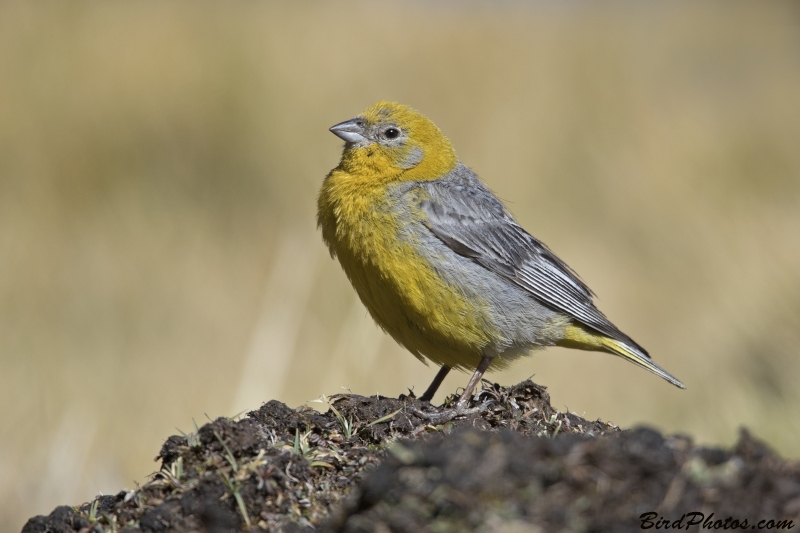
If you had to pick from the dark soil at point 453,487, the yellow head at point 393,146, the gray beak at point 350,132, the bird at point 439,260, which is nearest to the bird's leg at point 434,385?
the bird at point 439,260

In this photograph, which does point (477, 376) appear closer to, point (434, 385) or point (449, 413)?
point (434, 385)

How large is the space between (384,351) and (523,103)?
647cm

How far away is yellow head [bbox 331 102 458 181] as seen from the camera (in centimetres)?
652

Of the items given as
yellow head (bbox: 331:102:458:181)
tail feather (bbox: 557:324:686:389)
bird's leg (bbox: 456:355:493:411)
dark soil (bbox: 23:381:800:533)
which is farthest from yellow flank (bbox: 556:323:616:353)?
dark soil (bbox: 23:381:800:533)

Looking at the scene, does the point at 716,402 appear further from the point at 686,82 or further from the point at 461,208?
the point at 686,82

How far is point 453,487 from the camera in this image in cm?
249

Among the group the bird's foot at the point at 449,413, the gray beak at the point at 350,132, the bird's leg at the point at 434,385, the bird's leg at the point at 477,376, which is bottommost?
the bird's leg at the point at 434,385

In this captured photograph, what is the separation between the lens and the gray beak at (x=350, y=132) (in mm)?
6746

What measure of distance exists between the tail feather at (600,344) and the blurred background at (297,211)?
101cm

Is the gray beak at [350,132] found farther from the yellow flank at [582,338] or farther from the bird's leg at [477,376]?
the yellow flank at [582,338]

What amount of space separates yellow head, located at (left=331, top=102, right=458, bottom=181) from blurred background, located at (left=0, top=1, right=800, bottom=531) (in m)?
1.80

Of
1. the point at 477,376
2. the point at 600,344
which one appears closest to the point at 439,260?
the point at 477,376

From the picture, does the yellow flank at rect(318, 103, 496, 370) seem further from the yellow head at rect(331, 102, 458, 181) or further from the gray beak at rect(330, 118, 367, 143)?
the gray beak at rect(330, 118, 367, 143)

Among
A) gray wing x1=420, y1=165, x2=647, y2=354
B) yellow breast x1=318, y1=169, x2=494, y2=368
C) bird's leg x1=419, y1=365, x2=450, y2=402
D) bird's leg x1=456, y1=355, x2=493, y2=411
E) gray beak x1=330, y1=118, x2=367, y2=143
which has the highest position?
gray beak x1=330, y1=118, x2=367, y2=143
